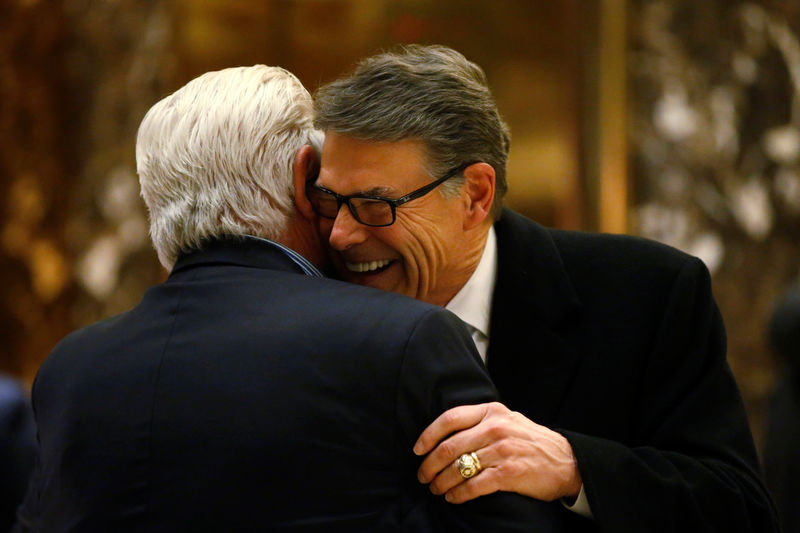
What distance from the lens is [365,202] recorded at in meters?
2.27

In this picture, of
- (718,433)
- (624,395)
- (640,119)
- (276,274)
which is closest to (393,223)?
(276,274)

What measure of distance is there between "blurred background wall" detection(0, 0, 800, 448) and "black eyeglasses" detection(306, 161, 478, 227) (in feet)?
10.1

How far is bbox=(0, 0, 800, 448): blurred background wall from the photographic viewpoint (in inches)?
204

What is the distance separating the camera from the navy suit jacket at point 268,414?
5.57ft

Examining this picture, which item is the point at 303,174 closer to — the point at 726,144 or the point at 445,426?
the point at 445,426

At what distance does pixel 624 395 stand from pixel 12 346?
3873 millimetres

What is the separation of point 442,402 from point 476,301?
802 millimetres

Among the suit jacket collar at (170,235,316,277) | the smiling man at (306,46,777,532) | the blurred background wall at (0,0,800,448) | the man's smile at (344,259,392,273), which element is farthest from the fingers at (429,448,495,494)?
the blurred background wall at (0,0,800,448)

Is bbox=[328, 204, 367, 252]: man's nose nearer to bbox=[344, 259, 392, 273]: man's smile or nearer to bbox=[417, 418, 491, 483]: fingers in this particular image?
bbox=[344, 259, 392, 273]: man's smile

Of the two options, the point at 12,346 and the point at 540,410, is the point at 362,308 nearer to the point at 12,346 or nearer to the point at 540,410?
the point at 540,410

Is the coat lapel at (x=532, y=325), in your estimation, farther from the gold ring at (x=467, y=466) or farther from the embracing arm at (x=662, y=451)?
the gold ring at (x=467, y=466)

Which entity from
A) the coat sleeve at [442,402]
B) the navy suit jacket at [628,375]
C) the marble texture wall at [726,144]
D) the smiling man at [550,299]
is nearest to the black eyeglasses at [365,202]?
the smiling man at [550,299]

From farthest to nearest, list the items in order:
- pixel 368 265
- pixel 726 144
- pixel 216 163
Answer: pixel 726 144 → pixel 368 265 → pixel 216 163

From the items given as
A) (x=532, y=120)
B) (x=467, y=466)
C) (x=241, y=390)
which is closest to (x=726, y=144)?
(x=532, y=120)
